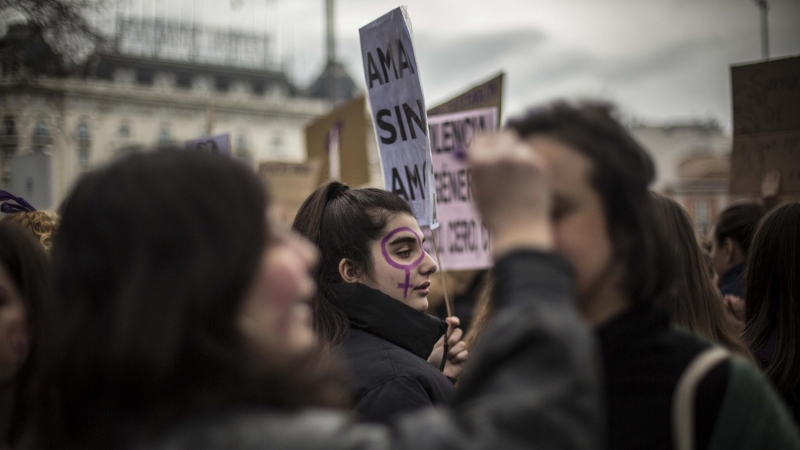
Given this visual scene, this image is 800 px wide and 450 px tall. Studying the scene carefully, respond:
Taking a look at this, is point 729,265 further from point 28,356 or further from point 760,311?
point 28,356

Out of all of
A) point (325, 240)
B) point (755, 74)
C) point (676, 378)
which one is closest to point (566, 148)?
point (676, 378)

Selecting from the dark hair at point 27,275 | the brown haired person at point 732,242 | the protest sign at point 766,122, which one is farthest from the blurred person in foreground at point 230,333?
the protest sign at point 766,122

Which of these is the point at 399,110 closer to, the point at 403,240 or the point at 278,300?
the point at 403,240

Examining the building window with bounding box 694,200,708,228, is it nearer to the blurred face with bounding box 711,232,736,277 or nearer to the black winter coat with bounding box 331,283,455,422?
the blurred face with bounding box 711,232,736,277

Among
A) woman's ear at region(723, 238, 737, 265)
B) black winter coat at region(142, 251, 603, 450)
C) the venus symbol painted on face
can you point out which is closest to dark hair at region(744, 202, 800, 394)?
the venus symbol painted on face

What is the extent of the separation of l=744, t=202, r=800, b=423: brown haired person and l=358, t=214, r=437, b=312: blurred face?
1306mm

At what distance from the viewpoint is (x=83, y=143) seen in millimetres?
59344

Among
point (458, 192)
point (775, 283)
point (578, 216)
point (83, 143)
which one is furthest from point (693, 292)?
point (83, 143)

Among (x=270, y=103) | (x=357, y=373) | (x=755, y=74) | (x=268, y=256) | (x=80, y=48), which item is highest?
(x=270, y=103)

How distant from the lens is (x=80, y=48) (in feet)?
34.6

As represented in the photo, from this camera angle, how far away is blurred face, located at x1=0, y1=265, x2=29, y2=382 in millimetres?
1784

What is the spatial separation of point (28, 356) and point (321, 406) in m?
0.94

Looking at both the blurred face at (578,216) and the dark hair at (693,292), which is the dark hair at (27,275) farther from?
the dark hair at (693,292)

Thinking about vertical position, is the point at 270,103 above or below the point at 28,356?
above
